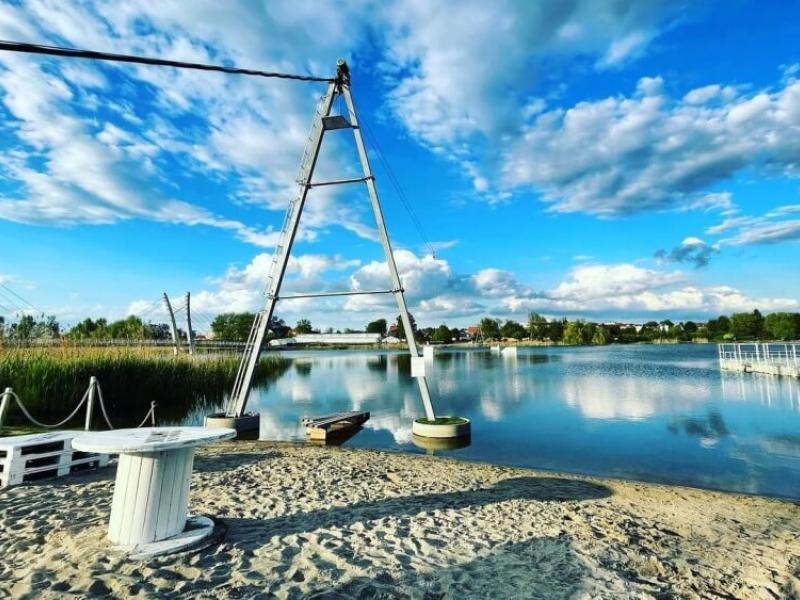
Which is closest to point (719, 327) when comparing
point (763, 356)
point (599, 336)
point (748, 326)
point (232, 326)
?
point (748, 326)

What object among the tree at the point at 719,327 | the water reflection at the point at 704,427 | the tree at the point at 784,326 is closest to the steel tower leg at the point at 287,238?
the water reflection at the point at 704,427

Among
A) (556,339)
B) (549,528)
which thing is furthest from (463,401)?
(556,339)

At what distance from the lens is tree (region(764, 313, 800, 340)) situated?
113 m

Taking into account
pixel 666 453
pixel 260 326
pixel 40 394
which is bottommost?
pixel 666 453

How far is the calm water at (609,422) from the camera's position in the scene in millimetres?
11852

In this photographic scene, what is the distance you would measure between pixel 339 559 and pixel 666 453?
39.8ft

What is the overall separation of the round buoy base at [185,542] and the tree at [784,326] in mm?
144869

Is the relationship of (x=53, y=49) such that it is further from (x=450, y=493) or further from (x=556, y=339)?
(x=556, y=339)

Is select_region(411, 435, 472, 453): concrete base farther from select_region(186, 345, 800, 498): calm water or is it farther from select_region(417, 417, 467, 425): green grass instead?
select_region(417, 417, 467, 425): green grass

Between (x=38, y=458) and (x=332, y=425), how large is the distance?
9540 millimetres

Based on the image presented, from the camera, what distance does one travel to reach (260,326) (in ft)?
53.3

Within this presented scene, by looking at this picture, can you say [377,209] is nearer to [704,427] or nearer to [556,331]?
[704,427]

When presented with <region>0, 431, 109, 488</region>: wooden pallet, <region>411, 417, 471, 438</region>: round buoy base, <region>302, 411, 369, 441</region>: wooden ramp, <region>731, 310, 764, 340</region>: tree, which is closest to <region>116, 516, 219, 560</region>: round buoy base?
<region>0, 431, 109, 488</region>: wooden pallet

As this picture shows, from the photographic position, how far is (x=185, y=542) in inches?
174
